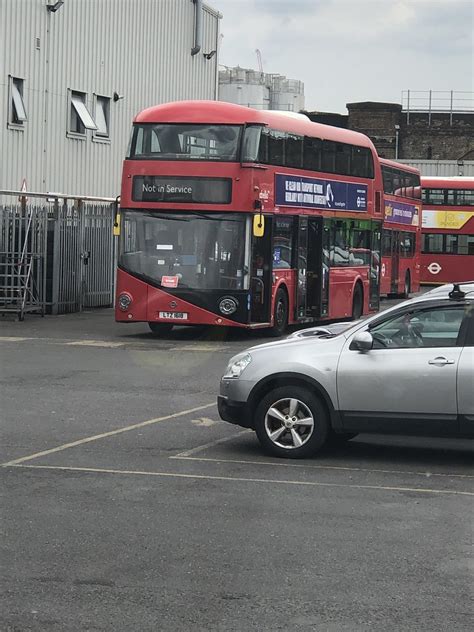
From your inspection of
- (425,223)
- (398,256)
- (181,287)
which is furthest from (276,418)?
(425,223)

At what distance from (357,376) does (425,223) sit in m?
38.7

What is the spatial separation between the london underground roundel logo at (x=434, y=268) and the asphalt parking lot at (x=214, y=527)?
117ft

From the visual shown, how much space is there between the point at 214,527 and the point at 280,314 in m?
16.8

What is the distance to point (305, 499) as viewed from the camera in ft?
29.4

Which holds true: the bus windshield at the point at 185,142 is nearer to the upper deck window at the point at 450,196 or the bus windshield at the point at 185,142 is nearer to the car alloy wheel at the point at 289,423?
the car alloy wheel at the point at 289,423

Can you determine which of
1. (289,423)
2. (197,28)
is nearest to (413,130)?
(197,28)

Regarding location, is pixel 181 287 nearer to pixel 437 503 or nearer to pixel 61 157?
pixel 61 157

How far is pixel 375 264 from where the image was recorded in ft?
102

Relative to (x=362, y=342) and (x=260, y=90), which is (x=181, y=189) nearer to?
(x=362, y=342)

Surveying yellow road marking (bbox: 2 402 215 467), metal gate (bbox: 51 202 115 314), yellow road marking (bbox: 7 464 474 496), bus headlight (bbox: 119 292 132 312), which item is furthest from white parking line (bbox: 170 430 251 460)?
metal gate (bbox: 51 202 115 314)

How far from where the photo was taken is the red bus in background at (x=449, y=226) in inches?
1876

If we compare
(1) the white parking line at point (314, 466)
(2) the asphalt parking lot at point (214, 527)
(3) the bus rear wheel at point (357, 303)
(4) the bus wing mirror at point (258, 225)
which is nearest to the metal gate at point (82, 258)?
(3) the bus rear wheel at point (357, 303)

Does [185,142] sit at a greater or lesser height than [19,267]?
greater

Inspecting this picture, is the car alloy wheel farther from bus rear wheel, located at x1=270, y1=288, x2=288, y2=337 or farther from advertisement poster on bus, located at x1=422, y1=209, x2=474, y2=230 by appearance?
advertisement poster on bus, located at x1=422, y1=209, x2=474, y2=230
